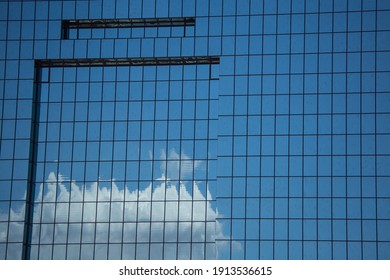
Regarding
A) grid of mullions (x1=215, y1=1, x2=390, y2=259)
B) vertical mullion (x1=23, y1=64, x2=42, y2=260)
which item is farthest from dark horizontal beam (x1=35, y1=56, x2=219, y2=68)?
grid of mullions (x1=215, y1=1, x2=390, y2=259)

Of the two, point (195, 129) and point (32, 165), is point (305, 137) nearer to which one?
point (195, 129)

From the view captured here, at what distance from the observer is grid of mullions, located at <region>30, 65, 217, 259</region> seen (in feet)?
185

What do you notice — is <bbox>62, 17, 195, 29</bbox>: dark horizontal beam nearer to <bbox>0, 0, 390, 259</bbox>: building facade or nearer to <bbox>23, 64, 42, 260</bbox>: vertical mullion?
<bbox>0, 0, 390, 259</bbox>: building facade

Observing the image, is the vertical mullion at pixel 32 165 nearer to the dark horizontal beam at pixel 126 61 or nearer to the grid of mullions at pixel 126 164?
the grid of mullions at pixel 126 164

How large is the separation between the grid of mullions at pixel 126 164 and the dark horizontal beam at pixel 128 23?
9.55ft

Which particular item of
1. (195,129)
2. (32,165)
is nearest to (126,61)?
(195,129)

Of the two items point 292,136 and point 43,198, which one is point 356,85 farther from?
point 43,198

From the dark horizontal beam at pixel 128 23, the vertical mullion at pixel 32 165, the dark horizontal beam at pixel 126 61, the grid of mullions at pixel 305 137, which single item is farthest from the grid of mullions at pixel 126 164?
the dark horizontal beam at pixel 128 23

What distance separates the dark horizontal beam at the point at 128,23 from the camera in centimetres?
5888

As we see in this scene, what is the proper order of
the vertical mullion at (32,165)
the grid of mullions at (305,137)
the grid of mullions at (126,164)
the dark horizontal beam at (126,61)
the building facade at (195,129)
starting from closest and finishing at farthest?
the grid of mullions at (305,137)
the building facade at (195,129)
the grid of mullions at (126,164)
the vertical mullion at (32,165)
the dark horizontal beam at (126,61)

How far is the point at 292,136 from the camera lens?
56.3 meters
